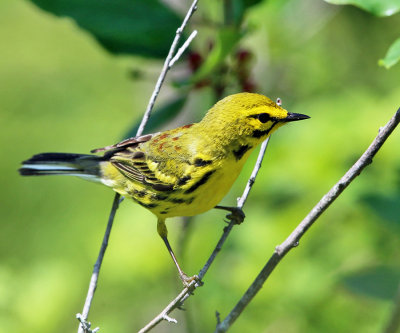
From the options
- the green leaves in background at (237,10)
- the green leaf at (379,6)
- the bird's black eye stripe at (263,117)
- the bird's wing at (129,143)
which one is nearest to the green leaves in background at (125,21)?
the green leaves in background at (237,10)

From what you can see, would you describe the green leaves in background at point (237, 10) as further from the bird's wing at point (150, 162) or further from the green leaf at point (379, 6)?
the green leaf at point (379, 6)

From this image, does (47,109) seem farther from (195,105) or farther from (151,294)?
(151,294)

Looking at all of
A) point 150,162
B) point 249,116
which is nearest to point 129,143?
point 150,162

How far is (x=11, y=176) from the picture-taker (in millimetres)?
7855

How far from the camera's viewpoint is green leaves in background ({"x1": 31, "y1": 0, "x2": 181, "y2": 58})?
10.6ft

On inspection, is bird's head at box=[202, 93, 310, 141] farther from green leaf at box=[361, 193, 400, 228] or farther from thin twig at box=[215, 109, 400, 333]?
thin twig at box=[215, 109, 400, 333]

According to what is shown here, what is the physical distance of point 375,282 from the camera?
125 inches

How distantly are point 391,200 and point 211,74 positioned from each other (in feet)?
4.01

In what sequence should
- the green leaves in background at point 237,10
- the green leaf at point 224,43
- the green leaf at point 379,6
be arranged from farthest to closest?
the green leaves in background at point 237,10
the green leaf at point 224,43
the green leaf at point 379,6

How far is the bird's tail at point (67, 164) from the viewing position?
378 cm

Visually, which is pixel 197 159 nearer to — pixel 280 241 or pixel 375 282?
pixel 280 241

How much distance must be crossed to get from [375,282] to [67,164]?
204cm

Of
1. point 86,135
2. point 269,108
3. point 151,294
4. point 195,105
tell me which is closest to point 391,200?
point 269,108

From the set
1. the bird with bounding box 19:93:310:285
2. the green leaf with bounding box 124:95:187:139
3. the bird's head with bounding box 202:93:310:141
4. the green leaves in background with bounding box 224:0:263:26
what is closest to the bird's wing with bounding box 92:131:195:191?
the bird with bounding box 19:93:310:285
